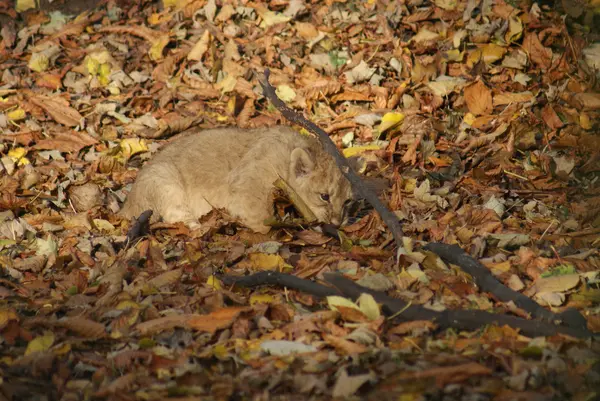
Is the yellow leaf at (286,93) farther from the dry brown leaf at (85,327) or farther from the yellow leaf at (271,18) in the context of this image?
the dry brown leaf at (85,327)

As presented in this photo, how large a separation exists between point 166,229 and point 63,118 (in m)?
2.79

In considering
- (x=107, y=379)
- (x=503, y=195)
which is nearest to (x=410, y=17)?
(x=503, y=195)

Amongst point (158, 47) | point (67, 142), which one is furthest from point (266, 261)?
point (158, 47)

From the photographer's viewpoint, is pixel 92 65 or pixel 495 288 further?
pixel 92 65

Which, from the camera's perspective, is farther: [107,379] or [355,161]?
[355,161]

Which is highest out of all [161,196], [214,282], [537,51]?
[214,282]

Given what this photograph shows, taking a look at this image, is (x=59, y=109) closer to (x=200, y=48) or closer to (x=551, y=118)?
(x=200, y=48)

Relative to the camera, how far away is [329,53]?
30.7ft

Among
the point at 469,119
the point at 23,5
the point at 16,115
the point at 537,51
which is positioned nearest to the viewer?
the point at 469,119

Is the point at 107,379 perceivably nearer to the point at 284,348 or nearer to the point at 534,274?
the point at 284,348

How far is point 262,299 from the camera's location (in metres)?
4.87

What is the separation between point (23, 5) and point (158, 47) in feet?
7.17

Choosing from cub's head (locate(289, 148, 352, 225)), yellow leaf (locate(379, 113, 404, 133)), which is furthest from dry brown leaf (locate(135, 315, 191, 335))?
yellow leaf (locate(379, 113, 404, 133))

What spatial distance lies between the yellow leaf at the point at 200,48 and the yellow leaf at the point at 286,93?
4.21 ft
